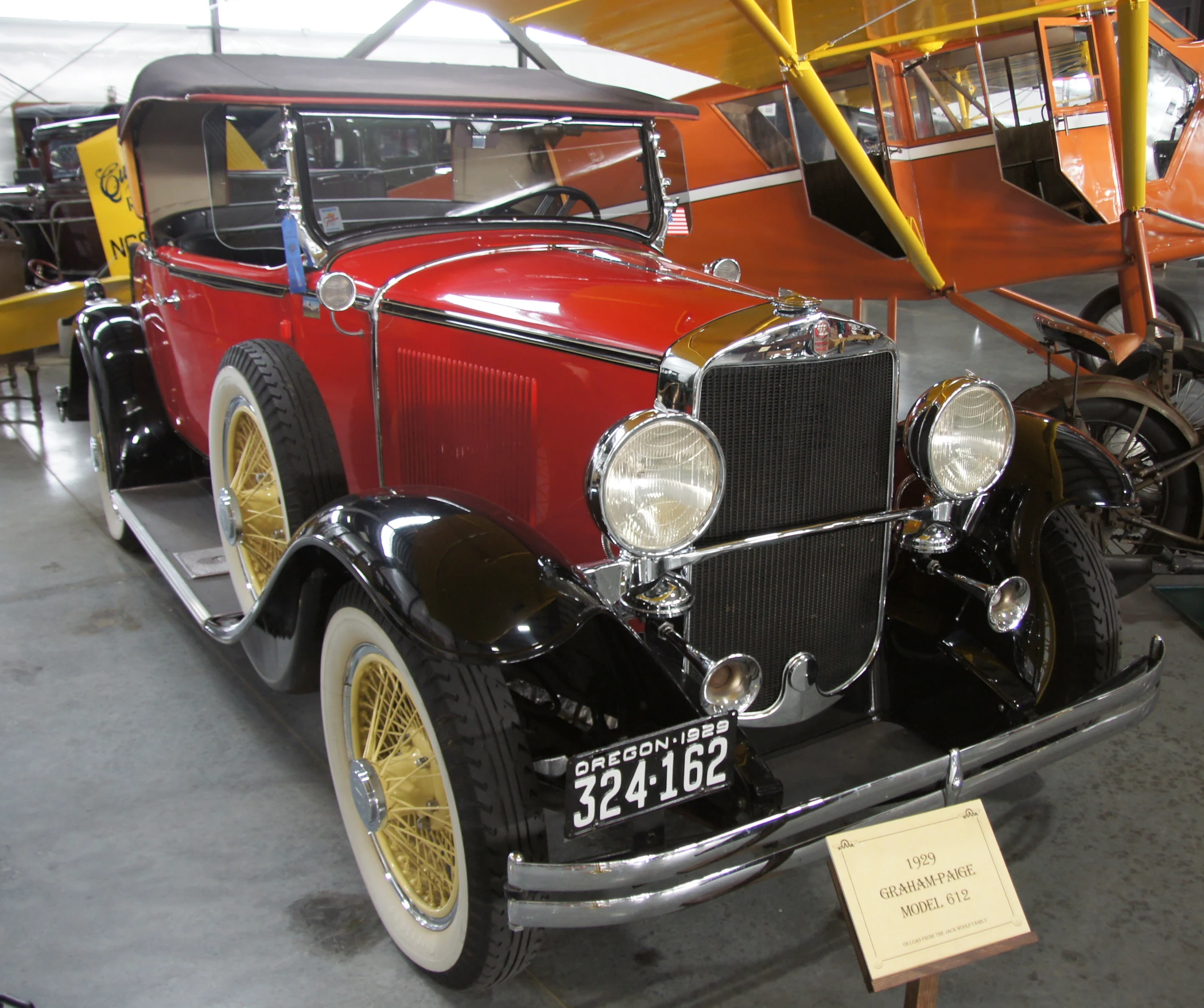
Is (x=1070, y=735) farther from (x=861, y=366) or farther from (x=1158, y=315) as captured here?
(x=1158, y=315)

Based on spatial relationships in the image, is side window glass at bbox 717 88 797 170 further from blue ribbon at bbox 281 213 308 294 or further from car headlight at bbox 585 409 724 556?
car headlight at bbox 585 409 724 556

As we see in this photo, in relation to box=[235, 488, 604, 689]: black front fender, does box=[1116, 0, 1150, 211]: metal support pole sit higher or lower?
higher

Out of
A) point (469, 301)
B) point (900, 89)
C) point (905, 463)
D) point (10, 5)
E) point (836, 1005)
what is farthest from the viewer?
point (10, 5)

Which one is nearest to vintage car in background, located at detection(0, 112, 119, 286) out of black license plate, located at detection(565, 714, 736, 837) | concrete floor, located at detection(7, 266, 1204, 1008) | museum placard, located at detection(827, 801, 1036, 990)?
concrete floor, located at detection(7, 266, 1204, 1008)

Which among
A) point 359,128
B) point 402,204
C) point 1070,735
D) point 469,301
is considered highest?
point 359,128

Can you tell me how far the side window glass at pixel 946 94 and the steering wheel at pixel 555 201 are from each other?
3.53 meters

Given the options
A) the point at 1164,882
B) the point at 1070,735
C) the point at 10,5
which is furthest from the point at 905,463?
the point at 10,5

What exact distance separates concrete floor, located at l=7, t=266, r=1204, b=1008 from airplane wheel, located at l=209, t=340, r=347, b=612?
43cm

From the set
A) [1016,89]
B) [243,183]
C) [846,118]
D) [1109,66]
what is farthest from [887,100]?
[243,183]

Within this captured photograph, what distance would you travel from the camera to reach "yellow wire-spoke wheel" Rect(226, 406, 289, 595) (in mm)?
2721

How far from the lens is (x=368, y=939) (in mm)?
1993

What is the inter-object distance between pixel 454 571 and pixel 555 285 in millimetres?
896

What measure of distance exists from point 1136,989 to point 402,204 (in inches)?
104

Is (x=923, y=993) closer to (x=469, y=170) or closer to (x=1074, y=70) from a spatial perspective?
(x=469, y=170)
